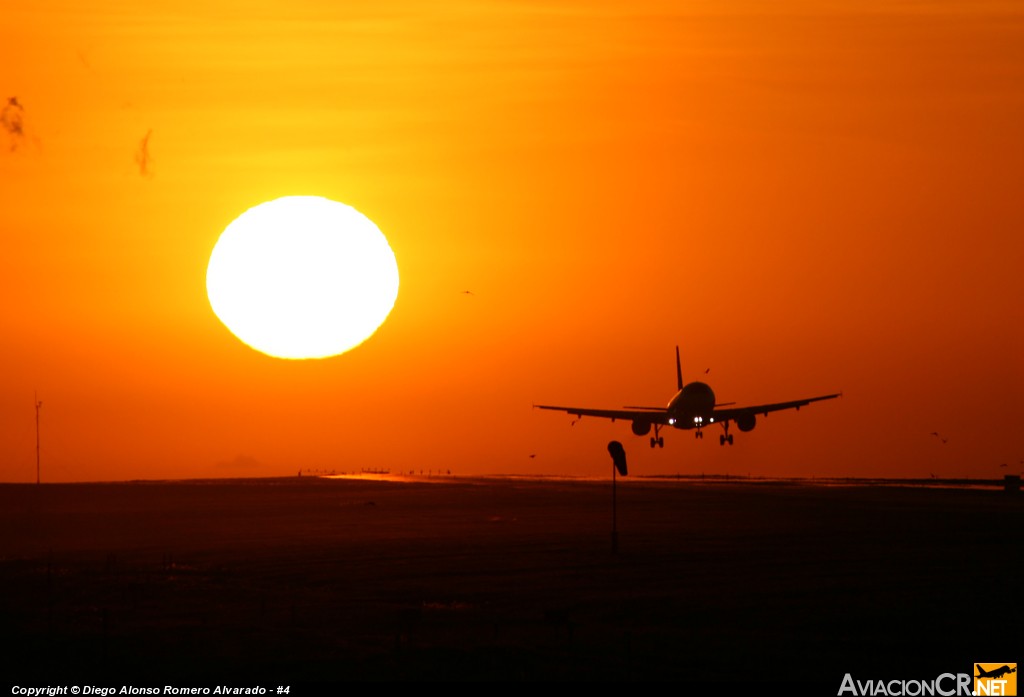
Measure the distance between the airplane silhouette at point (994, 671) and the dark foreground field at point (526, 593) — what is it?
70 centimetres

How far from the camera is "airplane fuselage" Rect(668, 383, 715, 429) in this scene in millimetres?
172375

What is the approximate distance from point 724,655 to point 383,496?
100 meters

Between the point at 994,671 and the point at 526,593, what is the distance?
25.6 metres

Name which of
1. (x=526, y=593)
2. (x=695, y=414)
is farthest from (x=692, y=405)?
(x=526, y=593)

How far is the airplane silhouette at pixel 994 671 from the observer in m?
50.9

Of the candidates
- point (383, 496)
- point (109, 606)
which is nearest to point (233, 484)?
point (383, 496)

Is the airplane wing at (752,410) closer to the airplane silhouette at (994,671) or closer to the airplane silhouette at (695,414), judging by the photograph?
the airplane silhouette at (695,414)

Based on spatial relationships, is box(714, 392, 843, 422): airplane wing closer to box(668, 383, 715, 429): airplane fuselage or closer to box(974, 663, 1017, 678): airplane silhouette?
box(668, 383, 715, 429): airplane fuselage

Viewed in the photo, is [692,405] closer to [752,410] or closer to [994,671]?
[752,410]

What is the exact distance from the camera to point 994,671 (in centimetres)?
5144

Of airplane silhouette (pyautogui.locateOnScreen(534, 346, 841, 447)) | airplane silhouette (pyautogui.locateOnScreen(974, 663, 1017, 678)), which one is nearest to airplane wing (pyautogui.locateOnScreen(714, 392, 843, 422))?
airplane silhouette (pyautogui.locateOnScreen(534, 346, 841, 447))

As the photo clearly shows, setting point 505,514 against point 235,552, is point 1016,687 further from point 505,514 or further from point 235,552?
point 505,514

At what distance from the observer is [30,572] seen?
81188 millimetres

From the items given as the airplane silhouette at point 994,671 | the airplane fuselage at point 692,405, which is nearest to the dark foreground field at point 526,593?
the airplane silhouette at point 994,671
